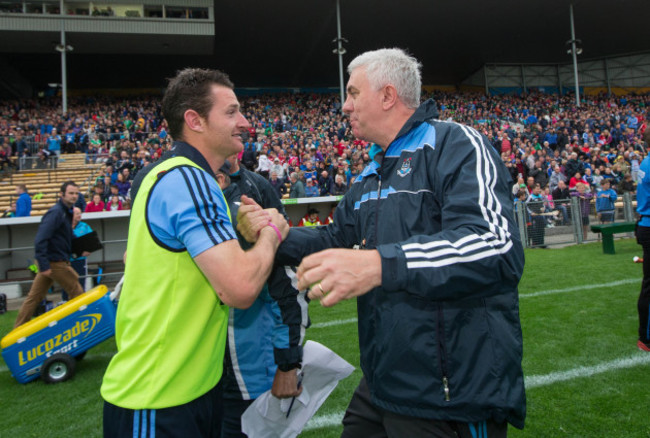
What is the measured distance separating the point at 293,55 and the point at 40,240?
29.9m

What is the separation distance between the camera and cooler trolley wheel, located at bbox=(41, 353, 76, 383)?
4.71 m

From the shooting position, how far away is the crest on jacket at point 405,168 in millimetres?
1600

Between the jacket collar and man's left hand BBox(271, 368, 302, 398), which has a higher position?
the jacket collar

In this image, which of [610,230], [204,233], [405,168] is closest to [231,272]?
[204,233]

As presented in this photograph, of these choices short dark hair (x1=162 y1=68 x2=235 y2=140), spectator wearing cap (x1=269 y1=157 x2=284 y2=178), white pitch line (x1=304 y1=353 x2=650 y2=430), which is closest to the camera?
short dark hair (x1=162 y1=68 x2=235 y2=140)

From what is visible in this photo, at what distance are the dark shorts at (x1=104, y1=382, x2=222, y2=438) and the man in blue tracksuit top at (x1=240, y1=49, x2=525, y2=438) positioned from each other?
62 cm

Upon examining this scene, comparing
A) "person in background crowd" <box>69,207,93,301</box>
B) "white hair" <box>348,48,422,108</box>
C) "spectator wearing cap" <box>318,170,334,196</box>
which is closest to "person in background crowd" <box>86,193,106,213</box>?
"person in background crowd" <box>69,207,93,301</box>

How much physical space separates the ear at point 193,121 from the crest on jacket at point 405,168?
0.86 m

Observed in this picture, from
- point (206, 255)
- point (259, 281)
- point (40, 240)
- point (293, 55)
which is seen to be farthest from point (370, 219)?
point (293, 55)

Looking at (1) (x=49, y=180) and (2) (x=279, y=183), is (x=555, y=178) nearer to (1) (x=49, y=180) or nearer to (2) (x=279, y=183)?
(2) (x=279, y=183)

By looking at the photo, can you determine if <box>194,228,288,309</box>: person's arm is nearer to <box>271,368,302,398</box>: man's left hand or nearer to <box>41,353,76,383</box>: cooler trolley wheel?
<box>271,368,302,398</box>: man's left hand

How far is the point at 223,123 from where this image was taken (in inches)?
75.4

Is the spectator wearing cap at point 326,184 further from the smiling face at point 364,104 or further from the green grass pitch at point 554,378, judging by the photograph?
the smiling face at point 364,104

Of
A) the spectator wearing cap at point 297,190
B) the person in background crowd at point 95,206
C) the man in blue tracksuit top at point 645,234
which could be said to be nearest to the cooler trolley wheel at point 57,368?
the man in blue tracksuit top at point 645,234
